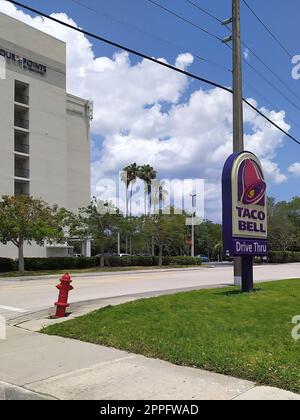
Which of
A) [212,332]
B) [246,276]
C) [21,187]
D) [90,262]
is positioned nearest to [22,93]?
[21,187]

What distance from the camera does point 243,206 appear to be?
12.9 metres

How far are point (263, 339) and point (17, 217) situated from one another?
93.7 ft

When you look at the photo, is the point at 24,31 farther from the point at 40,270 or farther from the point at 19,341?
the point at 19,341

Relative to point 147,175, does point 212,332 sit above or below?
below

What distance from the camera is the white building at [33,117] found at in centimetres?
4953

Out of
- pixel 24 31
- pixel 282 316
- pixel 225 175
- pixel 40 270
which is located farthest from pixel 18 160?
pixel 282 316

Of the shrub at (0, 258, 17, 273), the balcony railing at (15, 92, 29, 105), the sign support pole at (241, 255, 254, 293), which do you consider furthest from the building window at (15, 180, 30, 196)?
Result: the sign support pole at (241, 255, 254, 293)

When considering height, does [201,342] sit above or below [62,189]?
below

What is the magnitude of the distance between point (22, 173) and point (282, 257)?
34131 millimetres

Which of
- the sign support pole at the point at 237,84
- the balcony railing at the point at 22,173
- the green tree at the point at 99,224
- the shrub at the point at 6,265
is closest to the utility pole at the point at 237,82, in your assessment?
the sign support pole at the point at 237,84

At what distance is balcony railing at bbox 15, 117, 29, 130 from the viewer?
52594 millimetres

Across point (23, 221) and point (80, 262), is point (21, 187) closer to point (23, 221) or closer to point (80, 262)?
point (80, 262)

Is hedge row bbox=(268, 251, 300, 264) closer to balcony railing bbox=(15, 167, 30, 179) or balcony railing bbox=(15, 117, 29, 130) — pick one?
balcony railing bbox=(15, 167, 30, 179)
